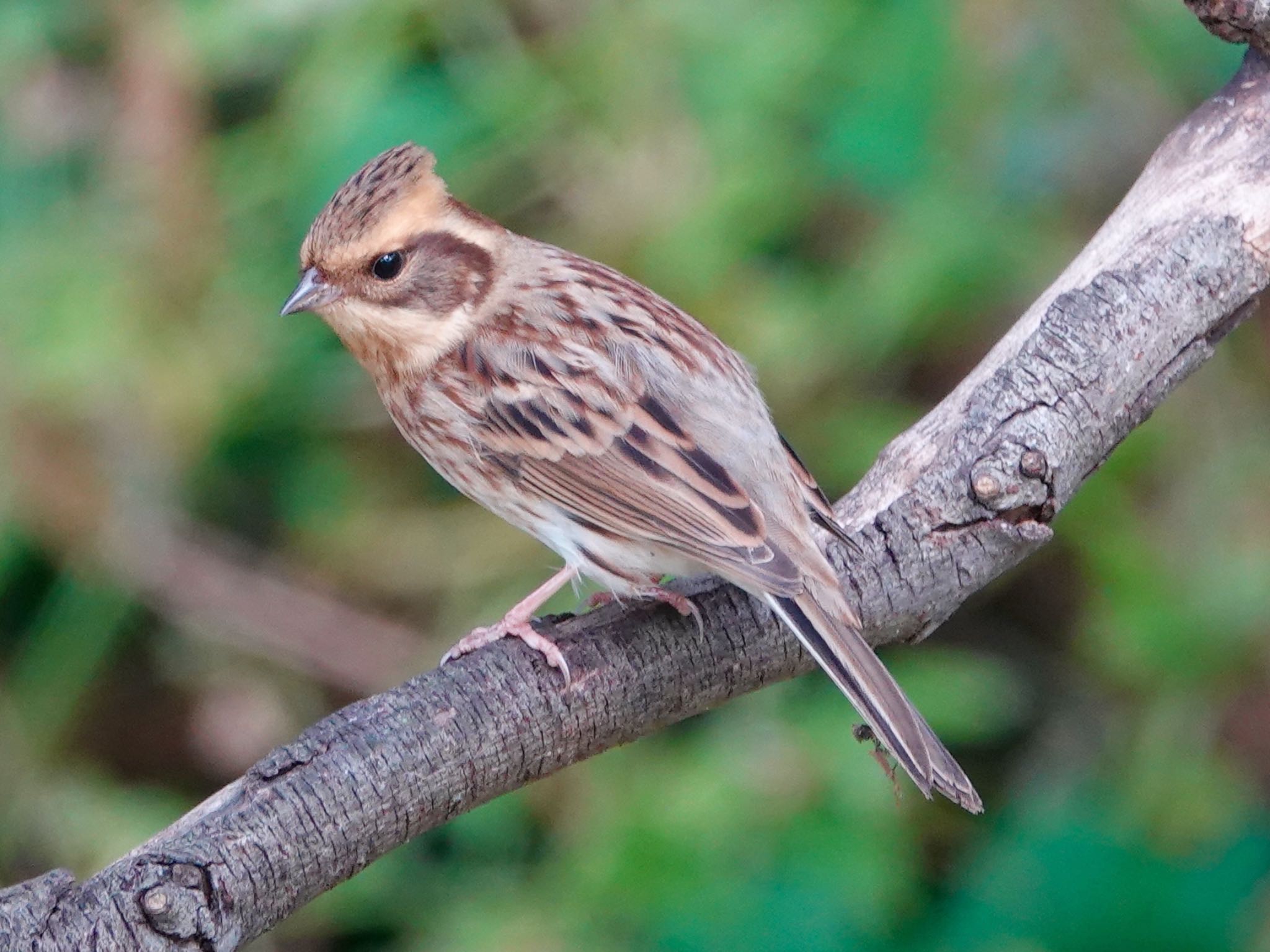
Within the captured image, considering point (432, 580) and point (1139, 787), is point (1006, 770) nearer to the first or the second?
point (1139, 787)

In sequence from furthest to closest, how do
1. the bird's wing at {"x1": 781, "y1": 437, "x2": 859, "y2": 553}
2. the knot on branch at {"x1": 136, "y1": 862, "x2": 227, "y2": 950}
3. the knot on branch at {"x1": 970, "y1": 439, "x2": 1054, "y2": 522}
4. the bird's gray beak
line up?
the bird's gray beak, the bird's wing at {"x1": 781, "y1": 437, "x2": 859, "y2": 553}, the knot on branch at {"x1": 970, "y1": 439, "x2": 1054, "y2": 522}, the knot on branch at {"x1": 136, "y1": 862, "x2": 227, "y2": 950}

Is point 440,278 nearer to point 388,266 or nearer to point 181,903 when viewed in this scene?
point 388,266

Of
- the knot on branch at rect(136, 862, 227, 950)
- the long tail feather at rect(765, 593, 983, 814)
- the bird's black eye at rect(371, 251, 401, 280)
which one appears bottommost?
the knot on branch at rect(136, 862, 227, 950)

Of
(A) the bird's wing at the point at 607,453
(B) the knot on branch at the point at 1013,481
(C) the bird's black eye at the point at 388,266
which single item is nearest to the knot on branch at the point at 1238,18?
(B) the knot on branch at the point at 1013,481

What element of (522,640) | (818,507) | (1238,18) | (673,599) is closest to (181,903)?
(522,640)

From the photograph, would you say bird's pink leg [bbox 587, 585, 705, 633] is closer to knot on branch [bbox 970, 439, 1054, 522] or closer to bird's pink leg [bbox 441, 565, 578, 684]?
bird's pink leg [bbox 441, 565, 578, 684]

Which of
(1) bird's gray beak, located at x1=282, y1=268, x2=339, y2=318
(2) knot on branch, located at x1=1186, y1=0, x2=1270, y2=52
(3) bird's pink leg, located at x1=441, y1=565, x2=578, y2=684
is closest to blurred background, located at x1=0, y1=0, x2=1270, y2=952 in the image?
(3) bird's pink leg, located at x1=441, y1=565, x2=578, y2=684
